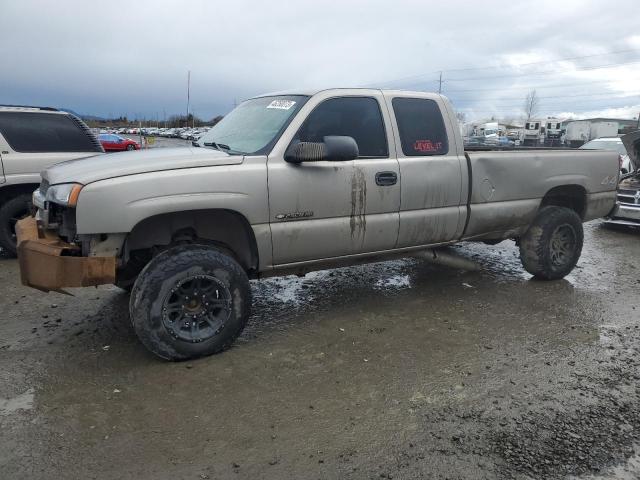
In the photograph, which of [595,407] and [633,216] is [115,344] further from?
[633,216]

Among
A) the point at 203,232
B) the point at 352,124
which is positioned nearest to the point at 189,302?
the point at 203,232

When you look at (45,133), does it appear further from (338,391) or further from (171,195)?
(338,391)

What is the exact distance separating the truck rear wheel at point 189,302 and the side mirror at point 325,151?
3.01ft

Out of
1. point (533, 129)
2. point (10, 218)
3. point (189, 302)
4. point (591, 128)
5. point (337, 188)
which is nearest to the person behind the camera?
point (189, 302)

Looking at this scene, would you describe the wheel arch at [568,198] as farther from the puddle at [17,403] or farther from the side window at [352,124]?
the puddle at [17,403]

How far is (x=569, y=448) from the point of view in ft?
8.99

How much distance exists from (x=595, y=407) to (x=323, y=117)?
9.19 feet

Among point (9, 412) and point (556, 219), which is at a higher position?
point (556, 219)

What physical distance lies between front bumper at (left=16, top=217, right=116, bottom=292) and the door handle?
214 cm

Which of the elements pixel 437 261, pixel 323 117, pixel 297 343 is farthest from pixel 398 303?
pixel 323 117

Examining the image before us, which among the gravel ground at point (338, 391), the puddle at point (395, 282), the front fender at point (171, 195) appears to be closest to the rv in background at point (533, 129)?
the puddle at point (395, 282)

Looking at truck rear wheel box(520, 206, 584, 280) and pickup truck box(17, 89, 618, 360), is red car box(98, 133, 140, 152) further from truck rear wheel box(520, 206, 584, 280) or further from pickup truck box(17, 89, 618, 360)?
truck rear wheel box(520, 206, 584, 280)

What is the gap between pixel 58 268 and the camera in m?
3.31

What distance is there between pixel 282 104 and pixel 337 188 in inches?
34.8
